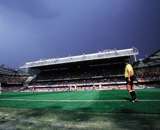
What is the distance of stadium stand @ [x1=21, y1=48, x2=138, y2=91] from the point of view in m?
41.5

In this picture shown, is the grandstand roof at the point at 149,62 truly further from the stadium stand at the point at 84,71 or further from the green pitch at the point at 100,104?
the green pitch at the point at 100,104

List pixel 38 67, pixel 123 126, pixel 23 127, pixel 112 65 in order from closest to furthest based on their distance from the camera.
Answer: pixel 123 126
pixel 23 127
pixel 112 65
pixel 38 67

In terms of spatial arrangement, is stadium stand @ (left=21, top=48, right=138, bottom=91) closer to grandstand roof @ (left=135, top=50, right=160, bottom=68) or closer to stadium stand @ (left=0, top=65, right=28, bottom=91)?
grandstand roof @ (left=135, top=50, right=160, bottom=68)

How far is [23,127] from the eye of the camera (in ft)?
22.0

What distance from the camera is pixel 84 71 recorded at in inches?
1877

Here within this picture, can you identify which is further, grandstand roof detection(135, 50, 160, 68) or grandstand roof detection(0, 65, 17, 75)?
grandstand roof detection(0, 65, 17, 75)

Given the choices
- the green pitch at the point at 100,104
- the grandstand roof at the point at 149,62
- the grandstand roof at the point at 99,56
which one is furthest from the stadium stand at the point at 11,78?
the green pitch at the point at 100,104

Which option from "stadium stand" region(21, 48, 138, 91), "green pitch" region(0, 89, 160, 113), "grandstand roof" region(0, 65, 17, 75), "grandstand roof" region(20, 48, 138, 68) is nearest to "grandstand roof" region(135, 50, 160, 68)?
"stadium stand" region(21, 48, 138, 91)

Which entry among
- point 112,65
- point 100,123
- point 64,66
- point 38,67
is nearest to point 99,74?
point 112,65

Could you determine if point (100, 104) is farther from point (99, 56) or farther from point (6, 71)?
point (6, 71)

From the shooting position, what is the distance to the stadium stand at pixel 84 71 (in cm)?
4147

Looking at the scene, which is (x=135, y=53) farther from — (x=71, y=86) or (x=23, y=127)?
(x=23, y=127)

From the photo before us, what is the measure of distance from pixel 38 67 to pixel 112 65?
18.5 m

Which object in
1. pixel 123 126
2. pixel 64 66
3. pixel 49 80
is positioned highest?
pixel 64 66
